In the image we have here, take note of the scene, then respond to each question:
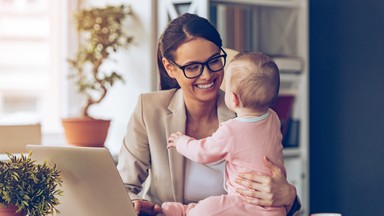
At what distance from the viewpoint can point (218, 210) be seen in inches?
75.9

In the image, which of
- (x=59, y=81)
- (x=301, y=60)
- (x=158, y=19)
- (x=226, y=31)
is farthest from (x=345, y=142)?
(x=59, y=81)

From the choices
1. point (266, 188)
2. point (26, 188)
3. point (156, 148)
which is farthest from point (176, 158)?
point (26, 188)

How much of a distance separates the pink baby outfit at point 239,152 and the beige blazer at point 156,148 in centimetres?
32

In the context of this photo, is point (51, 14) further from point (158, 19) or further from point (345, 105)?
point (345, 105)

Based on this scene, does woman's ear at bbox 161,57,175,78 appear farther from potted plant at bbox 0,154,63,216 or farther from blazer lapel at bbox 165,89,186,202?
potted plant at bbox 0,154,63,216

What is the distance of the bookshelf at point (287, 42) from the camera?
3969 mm

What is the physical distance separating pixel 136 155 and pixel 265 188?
0.56 meters

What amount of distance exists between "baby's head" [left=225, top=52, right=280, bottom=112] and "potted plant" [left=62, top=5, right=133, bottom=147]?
188cm

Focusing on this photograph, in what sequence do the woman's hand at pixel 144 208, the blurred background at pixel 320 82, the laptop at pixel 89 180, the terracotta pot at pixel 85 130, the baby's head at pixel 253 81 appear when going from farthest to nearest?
the blurred background at pixel 320 82, the terracotta pot at pixel 85 130, the woman's hand at pixel 144 208, the baby's head at pixel 253 81, the laptop at pixel 89 180

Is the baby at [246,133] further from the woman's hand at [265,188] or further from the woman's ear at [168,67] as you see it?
the woman's ear at [168,67]

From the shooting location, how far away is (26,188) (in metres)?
1.80

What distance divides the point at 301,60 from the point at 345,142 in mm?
569

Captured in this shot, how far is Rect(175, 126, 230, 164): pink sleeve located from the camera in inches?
76.5

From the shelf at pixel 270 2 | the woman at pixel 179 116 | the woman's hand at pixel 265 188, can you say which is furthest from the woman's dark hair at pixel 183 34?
the shelf at pixel 270 2
